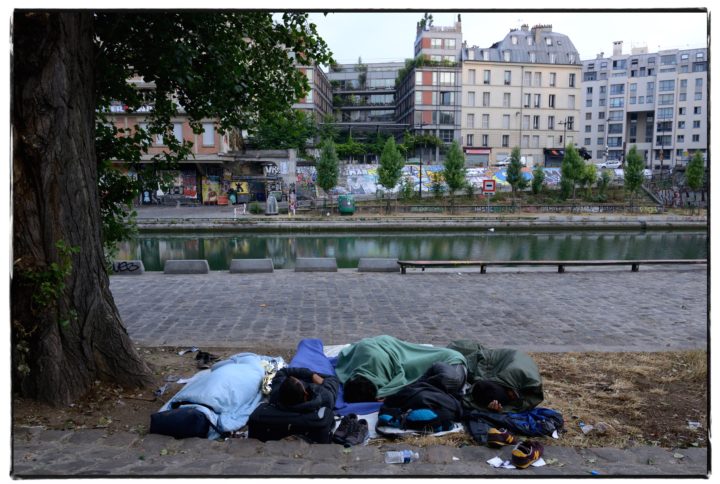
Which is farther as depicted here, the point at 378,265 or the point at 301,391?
the point at 378,265

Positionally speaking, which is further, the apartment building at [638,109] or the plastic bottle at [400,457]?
the apartment building at [638,109]

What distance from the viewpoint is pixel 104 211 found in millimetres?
7512

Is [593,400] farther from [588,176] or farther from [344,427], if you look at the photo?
[588,176]

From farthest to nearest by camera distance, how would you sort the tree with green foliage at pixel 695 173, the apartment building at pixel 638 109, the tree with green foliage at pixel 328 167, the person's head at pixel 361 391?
1. the apartment building at pixel 638 109
2. the tree with green foliage at pixel 328 167
3. the tree with green foliage at pixel 695 173
4. the person's head at pixel 361 391

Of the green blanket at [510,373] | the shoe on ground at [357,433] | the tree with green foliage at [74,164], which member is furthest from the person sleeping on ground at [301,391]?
the tree with green foliage at [74,164]

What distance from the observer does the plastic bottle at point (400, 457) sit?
442cm

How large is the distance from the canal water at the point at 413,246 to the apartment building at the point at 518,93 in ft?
77.9

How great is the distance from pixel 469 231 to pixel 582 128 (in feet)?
148

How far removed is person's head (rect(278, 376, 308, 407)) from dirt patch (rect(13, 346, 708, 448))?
1.08 m

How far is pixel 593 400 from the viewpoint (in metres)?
5.96

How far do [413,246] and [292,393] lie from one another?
2246 cm

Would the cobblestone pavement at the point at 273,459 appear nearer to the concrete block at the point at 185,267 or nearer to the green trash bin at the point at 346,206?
the concrete block at the point at 185,267


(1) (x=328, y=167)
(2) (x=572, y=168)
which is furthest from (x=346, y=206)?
(2) (x=572, y=168)

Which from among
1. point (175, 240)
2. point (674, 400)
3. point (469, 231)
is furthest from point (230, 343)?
point (469, 231)
